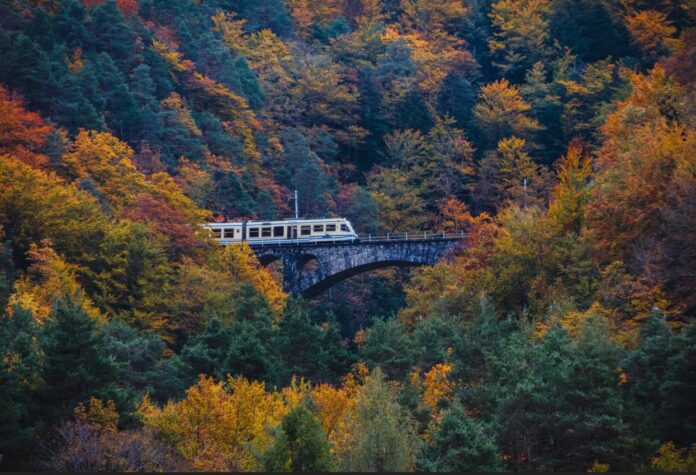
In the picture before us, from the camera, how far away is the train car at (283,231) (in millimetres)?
63875

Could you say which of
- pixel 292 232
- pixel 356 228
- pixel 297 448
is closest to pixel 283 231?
pixel 292 232

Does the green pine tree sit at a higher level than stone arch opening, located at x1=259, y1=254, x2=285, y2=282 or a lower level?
lower

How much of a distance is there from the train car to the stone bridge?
2.32 feet

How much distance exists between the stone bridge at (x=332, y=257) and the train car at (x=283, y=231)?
2.32ft

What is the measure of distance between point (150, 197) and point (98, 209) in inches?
169

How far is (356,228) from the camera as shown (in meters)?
78.3

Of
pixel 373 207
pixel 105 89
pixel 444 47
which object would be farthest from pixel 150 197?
pixel 444 47

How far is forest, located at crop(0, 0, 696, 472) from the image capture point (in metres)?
28.3

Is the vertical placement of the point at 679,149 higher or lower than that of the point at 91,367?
higher

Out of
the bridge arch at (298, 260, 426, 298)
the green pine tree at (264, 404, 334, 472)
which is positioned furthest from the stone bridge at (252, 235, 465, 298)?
the green pine tree at (264, 404, 334, 472)

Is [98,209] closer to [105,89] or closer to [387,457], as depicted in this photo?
[105,89]

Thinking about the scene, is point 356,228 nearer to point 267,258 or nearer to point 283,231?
point 283,231

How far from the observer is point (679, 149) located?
3997 cm

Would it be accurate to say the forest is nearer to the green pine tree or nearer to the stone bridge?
the green pine tree
